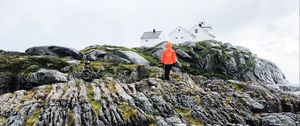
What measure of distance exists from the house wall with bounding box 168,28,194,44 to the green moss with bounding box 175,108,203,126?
82.4 meters

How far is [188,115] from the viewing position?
44594mm

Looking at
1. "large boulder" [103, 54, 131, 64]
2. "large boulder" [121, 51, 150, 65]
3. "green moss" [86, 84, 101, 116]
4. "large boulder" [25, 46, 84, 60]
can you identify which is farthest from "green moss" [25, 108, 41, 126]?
"large boulder" [121, 51, 150, 65]

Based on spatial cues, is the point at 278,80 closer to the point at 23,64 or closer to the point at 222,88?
the point at 222,88

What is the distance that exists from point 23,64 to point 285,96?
3529cm

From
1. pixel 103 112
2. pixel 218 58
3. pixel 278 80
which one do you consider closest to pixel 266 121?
pixel 103 112

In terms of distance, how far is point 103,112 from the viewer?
41656 mm

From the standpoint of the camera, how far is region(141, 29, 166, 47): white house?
12925 centimetres

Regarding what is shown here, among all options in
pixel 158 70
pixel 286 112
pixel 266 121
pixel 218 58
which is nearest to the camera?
pixel 266 121

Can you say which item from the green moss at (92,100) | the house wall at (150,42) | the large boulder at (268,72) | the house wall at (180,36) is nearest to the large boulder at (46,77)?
the green moss at (92,100)

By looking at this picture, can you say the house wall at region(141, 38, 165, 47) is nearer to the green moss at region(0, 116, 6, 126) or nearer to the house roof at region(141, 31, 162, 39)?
the house roof at region(141, 31, 162, 39)

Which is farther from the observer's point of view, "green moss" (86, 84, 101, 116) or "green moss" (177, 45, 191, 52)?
"green moss" (177, 45, 191, 52)

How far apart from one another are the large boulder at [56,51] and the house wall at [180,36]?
179 feet

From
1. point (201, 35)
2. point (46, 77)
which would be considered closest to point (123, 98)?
point (46, 77)

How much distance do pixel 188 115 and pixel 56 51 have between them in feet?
130
